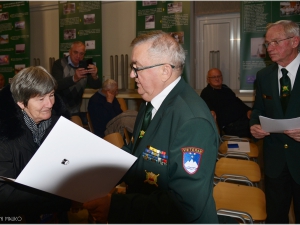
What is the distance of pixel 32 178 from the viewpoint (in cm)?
116

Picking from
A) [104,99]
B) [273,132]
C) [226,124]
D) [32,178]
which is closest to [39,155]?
[32,178]

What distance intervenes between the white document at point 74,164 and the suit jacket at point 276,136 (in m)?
Answer: 1.33

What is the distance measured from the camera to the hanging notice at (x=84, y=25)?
6332 mm

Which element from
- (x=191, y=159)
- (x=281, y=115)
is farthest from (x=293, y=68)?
(x=191, y=159)

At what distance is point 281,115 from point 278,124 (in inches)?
7.6

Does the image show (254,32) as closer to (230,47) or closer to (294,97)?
(230,47)

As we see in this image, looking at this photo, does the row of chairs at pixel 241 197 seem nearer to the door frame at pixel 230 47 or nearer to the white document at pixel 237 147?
the white document at pixel 237 147

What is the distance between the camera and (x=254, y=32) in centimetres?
500

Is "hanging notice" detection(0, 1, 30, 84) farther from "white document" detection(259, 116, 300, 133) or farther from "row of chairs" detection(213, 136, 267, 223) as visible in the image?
"white document" detection(259, 116, 300, 133)

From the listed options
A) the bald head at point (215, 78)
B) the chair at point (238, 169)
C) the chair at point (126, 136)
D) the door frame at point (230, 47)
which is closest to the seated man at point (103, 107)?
the chair at point (126, 136)

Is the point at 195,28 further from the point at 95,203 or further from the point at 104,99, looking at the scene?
the point at 95,203

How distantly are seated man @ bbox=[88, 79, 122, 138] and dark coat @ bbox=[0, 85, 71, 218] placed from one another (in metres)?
2.58

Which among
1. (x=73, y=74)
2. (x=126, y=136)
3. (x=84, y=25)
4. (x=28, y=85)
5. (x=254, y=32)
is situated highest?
(x=84, y=25)

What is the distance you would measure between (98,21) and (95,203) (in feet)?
18.5
